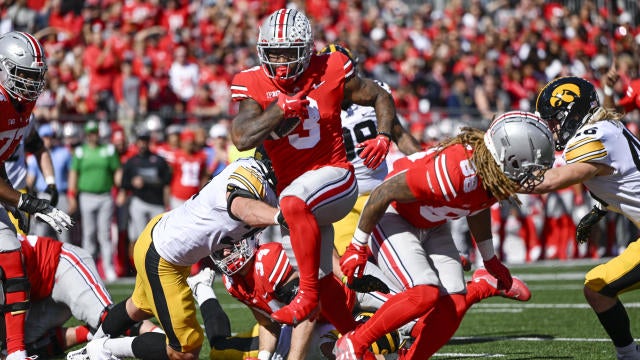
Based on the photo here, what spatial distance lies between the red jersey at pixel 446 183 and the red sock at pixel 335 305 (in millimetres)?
623

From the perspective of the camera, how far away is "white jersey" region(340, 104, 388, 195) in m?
7.40

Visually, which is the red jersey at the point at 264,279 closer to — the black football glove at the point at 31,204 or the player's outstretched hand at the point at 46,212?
the player's outstretched hand at the point at 46,212

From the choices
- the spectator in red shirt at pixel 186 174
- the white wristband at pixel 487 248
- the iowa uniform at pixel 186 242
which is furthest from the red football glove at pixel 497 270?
the spectator in red shirt at pixel 186 174

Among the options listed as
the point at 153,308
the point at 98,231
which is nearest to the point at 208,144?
the point at 98,231

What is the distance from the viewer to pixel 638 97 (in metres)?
8.97

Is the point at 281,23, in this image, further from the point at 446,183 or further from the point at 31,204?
the point at 31,204

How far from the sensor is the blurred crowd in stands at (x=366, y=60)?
14.7 metres

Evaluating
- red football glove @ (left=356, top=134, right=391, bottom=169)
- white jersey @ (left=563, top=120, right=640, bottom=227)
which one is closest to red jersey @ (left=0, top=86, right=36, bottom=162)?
red football glove @ (left=356, top=134, right=391, bottom=169)

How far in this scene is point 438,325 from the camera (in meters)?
5.38

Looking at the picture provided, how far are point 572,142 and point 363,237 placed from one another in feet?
4.27

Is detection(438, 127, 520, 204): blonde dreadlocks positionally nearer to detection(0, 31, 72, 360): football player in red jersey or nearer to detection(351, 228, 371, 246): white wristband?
detection(351, 228, 371, 246): white wristband

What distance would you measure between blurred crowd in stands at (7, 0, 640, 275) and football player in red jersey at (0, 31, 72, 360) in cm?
675

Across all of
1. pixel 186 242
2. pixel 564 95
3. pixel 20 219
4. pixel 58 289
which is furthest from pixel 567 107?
pixel 20 219

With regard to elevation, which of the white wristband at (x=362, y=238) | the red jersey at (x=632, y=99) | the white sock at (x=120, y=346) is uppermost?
the red jersey at (x=632, y=99)
